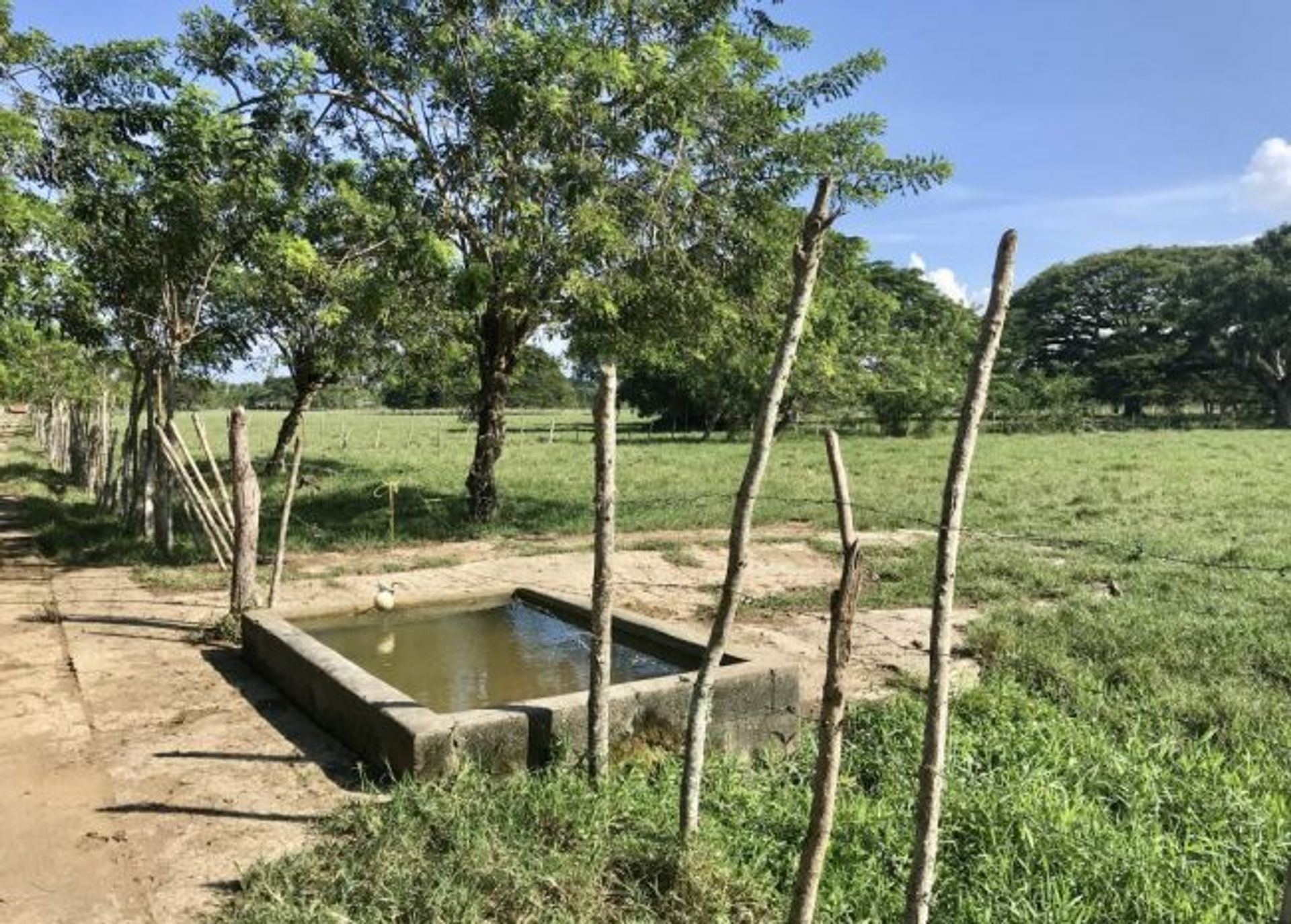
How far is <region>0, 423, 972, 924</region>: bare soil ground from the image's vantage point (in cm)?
391

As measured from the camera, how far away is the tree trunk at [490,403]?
13.1 metres

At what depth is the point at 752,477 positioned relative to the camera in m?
3.69

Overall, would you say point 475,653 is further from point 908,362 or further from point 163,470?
point 908,362

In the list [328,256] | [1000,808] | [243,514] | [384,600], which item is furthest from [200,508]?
[1000,808]

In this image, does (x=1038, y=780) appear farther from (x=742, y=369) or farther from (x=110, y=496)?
(x=110, y=496)

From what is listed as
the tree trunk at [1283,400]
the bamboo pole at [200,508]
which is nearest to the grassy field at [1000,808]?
the bamboo pole at [200,508]

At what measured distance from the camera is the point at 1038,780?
183 inches

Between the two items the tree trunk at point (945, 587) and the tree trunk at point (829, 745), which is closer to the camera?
the tree trunk at point (945, 587)

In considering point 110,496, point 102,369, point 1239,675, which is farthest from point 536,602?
point 102,369

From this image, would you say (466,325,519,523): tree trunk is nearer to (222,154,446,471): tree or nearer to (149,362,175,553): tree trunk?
(222,154,446,471): tree

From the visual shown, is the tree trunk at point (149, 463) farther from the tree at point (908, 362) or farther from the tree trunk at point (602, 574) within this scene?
the tree at point (908, 362)

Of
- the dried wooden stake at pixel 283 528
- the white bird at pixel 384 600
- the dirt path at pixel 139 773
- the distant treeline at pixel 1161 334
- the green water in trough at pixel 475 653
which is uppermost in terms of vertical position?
the distant treeline at pixel 1161 334

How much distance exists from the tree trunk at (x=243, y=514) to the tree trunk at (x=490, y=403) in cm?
565

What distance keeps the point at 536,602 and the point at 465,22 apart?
7.33 metres
